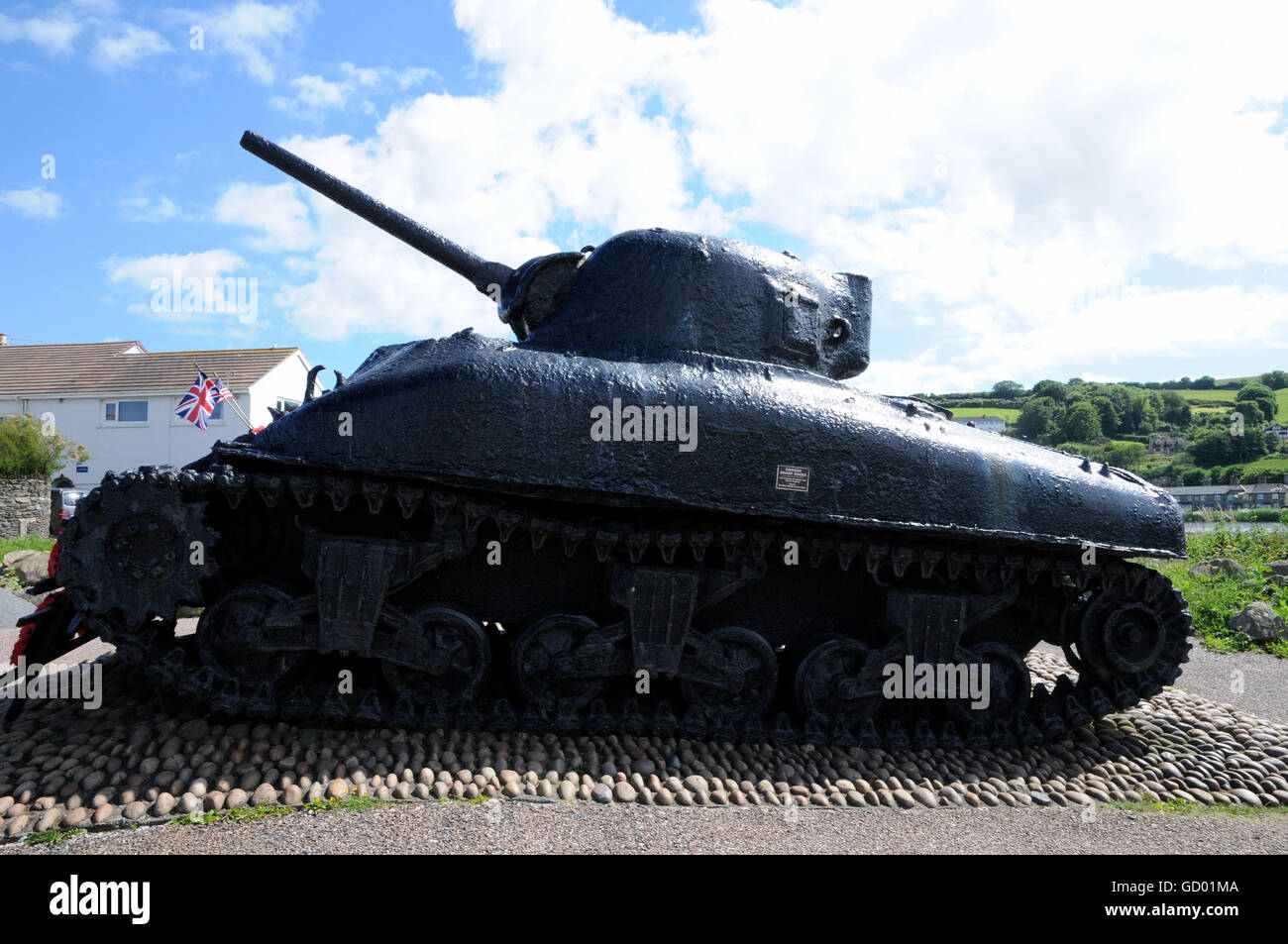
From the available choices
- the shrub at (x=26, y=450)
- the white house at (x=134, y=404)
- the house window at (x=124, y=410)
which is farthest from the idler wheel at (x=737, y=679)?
the house window at (x=124, y=410)

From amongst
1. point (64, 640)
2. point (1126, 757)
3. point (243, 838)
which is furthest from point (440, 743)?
point (1126, 757)

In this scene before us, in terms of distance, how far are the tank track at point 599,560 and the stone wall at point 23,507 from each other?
2518 centimetres

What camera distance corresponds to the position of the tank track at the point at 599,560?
541 centimetres

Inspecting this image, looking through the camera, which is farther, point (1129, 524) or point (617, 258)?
point (617, 258)

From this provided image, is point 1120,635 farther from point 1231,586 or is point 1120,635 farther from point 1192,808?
point 1231,586

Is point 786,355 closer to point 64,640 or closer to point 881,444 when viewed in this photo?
point 881,444

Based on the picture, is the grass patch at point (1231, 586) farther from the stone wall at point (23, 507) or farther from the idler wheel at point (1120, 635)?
the stone wall at point (23, 507)

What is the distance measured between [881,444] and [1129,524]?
6.93 ft

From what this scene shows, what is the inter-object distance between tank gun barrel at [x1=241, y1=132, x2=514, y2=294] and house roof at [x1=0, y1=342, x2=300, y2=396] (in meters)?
26.9

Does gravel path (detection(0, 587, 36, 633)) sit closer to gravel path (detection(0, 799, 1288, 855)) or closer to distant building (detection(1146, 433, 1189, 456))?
gravel path (detection(0, 799, 1288, 855))

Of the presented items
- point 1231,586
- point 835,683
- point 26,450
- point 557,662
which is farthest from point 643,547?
point 26,450

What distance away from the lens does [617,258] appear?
707 cm

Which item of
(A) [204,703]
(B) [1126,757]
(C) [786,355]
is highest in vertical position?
(C) [786,355]

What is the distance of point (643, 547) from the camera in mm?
5953
